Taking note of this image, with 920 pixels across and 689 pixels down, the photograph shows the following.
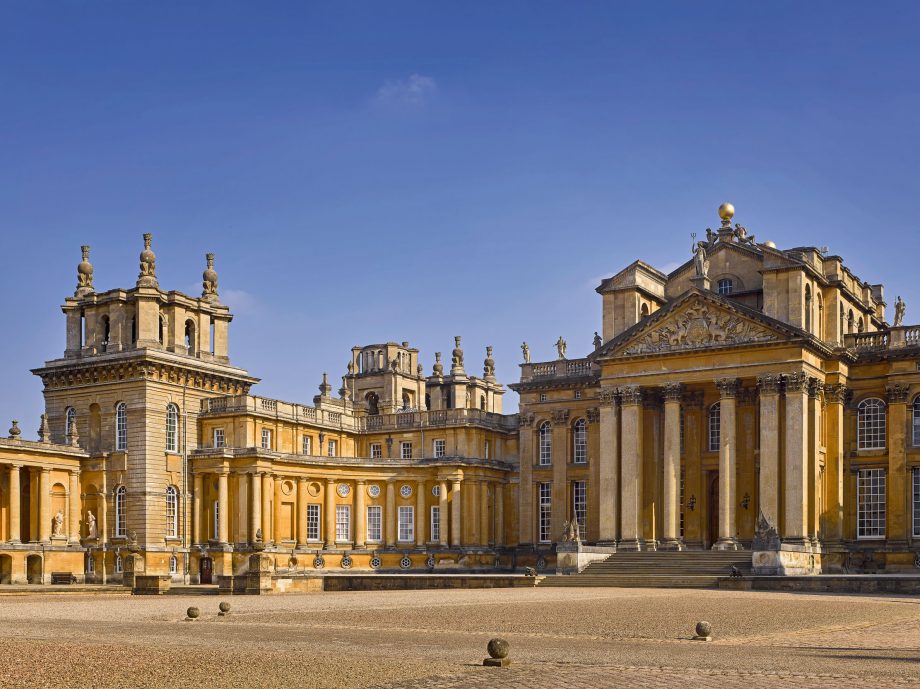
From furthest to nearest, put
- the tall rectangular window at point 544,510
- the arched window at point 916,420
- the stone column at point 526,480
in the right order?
the stone column at point 526,480 < the tall rectangular window at point 544,510 < the arched window at point 916,420

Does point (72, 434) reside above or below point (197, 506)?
above

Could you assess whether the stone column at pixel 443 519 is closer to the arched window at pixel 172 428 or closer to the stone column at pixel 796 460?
the arched window at pixel 172 428

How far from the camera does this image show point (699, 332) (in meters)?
58.4

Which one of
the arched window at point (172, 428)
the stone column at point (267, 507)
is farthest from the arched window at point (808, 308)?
the arched window at point (172, 428)

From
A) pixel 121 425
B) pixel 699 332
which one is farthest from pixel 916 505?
pixel 121 425

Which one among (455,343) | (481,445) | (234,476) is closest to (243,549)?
(234,476)

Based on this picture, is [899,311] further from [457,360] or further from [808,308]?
[457,360]

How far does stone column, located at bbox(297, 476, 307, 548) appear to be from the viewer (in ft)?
222

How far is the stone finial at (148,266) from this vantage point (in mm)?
65812

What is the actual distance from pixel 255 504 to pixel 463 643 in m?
43.0

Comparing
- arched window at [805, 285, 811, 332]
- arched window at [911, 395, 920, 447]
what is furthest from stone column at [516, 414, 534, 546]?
arched window at [911, 395, 920, 447]

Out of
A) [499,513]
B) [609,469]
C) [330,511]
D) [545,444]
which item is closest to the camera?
[609,469]

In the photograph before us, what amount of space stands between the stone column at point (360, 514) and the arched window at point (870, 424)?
2595 centimetres

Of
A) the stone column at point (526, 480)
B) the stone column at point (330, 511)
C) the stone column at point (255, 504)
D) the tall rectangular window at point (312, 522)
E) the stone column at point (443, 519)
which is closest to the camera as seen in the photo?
the stone column at point (255, 504)
